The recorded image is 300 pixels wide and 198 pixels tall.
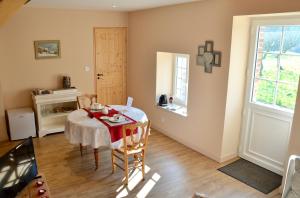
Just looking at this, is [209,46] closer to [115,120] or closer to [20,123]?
[115,120]

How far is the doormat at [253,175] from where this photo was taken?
3.73 m

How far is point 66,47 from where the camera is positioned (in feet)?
19.1

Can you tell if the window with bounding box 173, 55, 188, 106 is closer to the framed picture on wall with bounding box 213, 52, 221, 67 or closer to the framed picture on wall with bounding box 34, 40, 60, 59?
the framed picture on wall with bounding box 213, 52, 221, 67

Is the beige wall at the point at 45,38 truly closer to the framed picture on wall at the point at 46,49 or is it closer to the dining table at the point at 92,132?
the framed picture on wall at the point at 46,49

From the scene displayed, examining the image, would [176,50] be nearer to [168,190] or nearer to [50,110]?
[168,190]

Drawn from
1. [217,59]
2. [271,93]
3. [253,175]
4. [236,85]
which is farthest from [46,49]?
[253,175]

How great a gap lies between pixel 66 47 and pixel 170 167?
343 cm

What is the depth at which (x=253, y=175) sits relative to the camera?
4.00 m

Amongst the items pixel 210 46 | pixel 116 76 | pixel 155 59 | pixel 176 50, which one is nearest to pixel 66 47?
pixel 116 76

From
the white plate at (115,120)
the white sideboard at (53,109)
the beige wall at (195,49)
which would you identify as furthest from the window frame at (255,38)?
the white sideboard at (53,109)

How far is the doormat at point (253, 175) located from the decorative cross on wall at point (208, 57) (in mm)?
1566

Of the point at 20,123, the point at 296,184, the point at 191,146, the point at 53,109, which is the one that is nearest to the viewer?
the point at 296,184

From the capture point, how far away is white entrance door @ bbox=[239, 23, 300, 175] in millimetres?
3727

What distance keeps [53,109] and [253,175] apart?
4.12 metres
